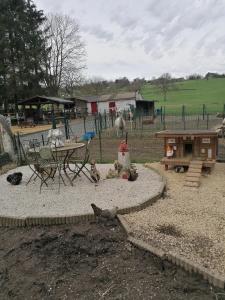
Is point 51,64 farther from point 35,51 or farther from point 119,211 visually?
point 119,211

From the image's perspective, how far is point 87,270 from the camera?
3.07m

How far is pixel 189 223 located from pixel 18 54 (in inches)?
1088

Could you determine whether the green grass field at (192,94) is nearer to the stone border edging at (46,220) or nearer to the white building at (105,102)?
the white building at (105,102)

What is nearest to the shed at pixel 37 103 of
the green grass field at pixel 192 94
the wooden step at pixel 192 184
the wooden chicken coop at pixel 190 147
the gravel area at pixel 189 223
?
the wooden chicken coop at pixel 190 147

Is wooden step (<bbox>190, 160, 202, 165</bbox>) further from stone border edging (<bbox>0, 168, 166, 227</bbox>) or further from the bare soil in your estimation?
the bare soil

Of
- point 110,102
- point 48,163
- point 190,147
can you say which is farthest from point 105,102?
point 48,163

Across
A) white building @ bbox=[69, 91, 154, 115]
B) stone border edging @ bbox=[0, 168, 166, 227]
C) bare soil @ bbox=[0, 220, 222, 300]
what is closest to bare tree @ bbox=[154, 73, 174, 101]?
white building @ bbox=[69, 91, 154, 115]

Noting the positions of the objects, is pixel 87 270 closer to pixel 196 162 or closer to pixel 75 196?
pixel 75 196

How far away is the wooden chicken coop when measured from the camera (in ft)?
21.5

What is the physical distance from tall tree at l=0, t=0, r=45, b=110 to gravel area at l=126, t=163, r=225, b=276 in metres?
24.8

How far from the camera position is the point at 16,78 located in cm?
2686

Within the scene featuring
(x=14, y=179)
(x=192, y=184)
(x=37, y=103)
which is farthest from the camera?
(x=37, y=103)

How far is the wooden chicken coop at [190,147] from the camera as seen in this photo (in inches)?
258

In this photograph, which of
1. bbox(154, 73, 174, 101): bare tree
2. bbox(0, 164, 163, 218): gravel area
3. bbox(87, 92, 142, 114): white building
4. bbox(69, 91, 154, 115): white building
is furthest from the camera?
bbox(154, 73, 174, 101): bare tree
